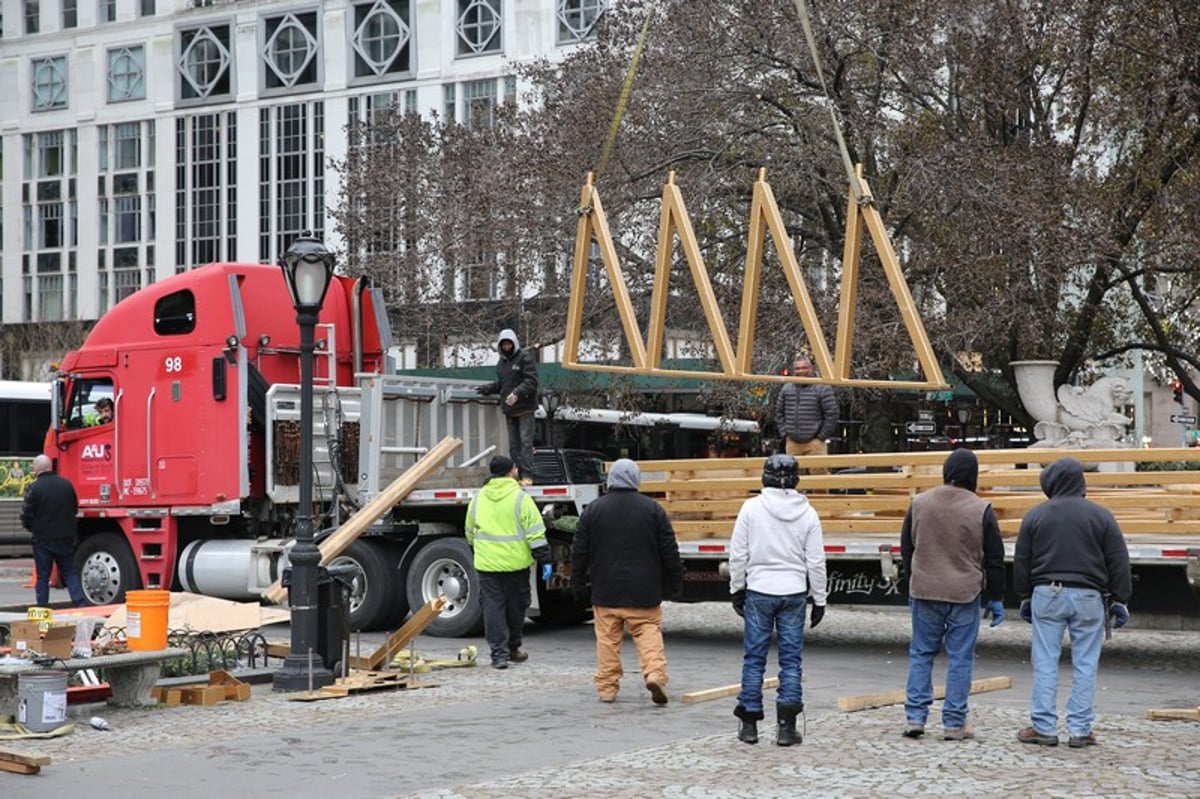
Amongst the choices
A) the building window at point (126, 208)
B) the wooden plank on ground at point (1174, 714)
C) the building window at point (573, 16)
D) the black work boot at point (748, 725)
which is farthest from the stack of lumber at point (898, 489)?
the building window at point (126, 208)

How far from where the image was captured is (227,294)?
59.0 ft

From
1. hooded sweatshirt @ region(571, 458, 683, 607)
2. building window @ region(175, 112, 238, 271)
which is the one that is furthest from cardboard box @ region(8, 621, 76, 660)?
building window @ region(175, 112, 238, 271)

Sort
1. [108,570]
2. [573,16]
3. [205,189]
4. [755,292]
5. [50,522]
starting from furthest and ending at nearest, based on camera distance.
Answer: [205,189] → [573,16] → [108,570] → [50,522] → [755,292]

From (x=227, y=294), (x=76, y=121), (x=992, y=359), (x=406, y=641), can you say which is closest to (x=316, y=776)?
(x=406, y=641)

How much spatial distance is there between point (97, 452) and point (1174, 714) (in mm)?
12421

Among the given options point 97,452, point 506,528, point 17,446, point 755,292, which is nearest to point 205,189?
point 17,446

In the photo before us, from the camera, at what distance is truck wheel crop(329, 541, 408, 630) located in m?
17.0

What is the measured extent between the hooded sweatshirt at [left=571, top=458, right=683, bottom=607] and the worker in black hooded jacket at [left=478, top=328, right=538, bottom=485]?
5513mm

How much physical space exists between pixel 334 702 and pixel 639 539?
102 inches

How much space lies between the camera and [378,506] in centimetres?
1650

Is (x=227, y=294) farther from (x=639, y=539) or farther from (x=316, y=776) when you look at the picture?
(x=316, y=776)

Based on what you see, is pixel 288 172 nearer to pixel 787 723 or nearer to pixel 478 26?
pixel 478 26

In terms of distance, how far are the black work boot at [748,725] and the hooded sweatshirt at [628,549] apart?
1.86 metres

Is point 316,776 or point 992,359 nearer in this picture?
point 316,776
